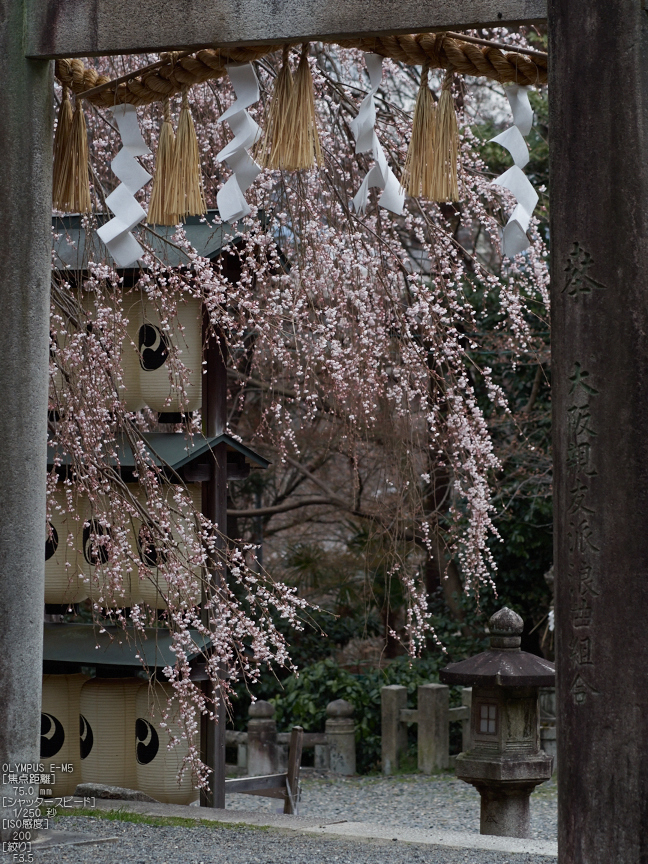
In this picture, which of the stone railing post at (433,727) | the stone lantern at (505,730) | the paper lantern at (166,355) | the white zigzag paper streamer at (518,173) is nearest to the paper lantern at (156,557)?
the paper lantern at (166,355)

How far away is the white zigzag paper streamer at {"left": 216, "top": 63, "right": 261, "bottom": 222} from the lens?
3.64 metres

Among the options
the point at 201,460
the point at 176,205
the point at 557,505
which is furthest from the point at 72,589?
the point at 557,505

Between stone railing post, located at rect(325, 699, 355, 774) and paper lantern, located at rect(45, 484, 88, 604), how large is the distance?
175 inches

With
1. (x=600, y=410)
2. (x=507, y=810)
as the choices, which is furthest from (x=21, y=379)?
(x=507, y=810)

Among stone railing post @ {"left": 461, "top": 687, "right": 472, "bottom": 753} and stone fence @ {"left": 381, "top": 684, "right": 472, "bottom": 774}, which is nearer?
stone fence @ {"left": 381, "top": 684, "right": 472, "bottom": 774}

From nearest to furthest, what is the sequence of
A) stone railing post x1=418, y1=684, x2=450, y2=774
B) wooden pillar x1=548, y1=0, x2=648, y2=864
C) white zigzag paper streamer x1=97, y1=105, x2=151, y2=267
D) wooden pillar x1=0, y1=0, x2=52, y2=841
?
wooden pillar x1=548, y1=0, x2=648, y2=864 < wooden pillar x1=0, y1=0, x2=52, y2=841 < white zigzag paper streamer x1=97, y1=105, x2=151, y2=267 < stone railing post x1=418, y1=684, x2=450, y2=774

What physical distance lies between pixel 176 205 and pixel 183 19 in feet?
2.13

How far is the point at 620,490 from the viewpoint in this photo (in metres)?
2.65

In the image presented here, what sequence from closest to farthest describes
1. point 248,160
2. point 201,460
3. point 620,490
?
point 620,490 < point 248,160 < point 201,460

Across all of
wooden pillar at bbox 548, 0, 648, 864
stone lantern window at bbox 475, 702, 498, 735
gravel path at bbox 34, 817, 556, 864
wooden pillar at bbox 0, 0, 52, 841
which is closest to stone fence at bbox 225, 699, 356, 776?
stone lantern window at bbox 475, 702, 498, 735

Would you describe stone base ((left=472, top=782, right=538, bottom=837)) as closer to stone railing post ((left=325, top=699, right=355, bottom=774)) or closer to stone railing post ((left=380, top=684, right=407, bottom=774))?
stone railing post ((left=380, top=684, right=407, bottom=774))

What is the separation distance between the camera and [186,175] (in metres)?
3.72

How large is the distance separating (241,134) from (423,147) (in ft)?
2.15

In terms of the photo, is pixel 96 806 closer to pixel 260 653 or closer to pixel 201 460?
pixel 260 653
